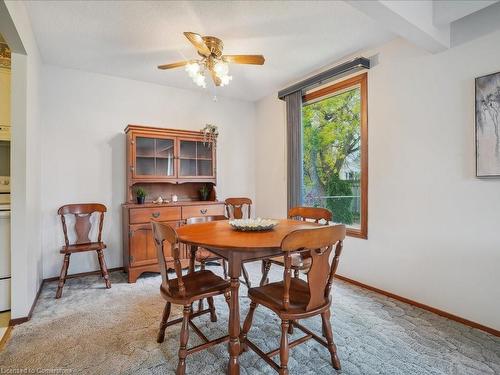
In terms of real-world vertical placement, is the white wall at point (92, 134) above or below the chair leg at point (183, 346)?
above

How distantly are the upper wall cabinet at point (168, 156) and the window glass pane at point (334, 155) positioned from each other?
1413mm

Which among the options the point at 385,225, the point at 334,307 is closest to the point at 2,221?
the point at 334,307

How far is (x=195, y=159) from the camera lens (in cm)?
385

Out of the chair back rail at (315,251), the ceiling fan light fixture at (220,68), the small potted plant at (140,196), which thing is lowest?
the chair back rail at (315,251)

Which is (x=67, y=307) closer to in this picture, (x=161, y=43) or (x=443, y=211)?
(x=161, y=43)

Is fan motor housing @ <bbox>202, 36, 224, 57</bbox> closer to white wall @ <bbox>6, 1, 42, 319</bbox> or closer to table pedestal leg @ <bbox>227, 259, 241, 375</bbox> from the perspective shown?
white wall @ <bbox>6, 1, 42, 319</bbox>

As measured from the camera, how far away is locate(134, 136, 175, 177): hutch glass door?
3.45 metres

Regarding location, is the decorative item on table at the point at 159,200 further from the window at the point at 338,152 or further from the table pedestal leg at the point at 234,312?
the table pedestal leg at the point at 234,312

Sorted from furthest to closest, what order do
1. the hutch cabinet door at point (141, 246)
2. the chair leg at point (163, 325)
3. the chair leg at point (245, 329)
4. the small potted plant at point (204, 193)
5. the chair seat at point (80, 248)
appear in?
the small potted plant at point (204, 193) → the hutch cabinet door at point (141, 246) → the chair seat at point (80, 248) → the chair leg at point (163, 325) → the chair leg at point (245, 329)

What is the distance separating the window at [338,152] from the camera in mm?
3055

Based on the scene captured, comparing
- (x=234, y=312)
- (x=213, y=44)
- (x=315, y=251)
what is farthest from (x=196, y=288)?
(x=213, y=44)

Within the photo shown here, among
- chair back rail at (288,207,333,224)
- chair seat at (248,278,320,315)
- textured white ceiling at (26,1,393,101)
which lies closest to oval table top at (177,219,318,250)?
chair seat at (248,278,320,315)

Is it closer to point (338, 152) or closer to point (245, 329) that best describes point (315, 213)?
point (338, 152)

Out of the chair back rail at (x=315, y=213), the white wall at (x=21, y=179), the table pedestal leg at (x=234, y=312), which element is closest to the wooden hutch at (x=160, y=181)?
the white wall at (x=21, y=179)
